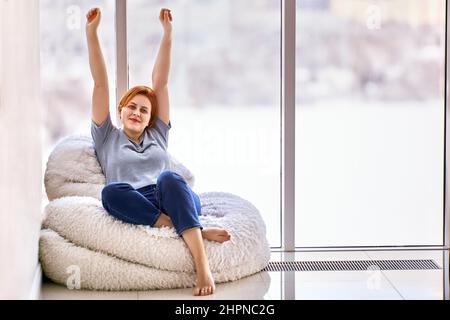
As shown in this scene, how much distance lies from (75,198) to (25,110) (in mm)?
646

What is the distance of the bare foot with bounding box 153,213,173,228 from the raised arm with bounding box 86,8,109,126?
571 mm

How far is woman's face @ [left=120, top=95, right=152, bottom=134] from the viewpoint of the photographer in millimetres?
3904

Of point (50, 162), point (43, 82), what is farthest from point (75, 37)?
point (50, 162)

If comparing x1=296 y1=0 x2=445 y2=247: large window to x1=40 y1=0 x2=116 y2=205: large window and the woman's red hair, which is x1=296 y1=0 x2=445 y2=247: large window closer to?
the woman's red hair

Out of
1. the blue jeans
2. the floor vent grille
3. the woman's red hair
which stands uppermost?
the woman's red hair

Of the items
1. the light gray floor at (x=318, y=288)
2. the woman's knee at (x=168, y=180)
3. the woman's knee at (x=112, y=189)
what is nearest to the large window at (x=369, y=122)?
the light gray floor at (x=318, y=288)

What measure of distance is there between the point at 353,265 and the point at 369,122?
713 mm

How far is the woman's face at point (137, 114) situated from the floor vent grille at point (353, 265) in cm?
81

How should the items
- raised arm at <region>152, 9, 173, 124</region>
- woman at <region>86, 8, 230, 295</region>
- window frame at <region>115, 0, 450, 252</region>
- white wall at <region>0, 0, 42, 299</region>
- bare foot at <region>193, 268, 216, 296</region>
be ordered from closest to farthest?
Result: white wall at <region>0, 0, 42, 299</region> < bare foot at <region>193, 268, 216, 296</region> < woman at <region>86, 8, 230, 295</region> < raised arm at <region>152, 9, 173, 124</region> < window frame at <region>115, 0, 450, 252</region>

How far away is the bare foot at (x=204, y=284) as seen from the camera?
340 cm

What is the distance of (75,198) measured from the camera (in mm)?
3748

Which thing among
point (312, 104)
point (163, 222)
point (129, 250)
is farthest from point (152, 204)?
point (312, 104)

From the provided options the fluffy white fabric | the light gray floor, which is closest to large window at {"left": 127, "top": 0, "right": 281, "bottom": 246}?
the light gray floor

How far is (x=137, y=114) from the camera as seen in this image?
12.8 ft
